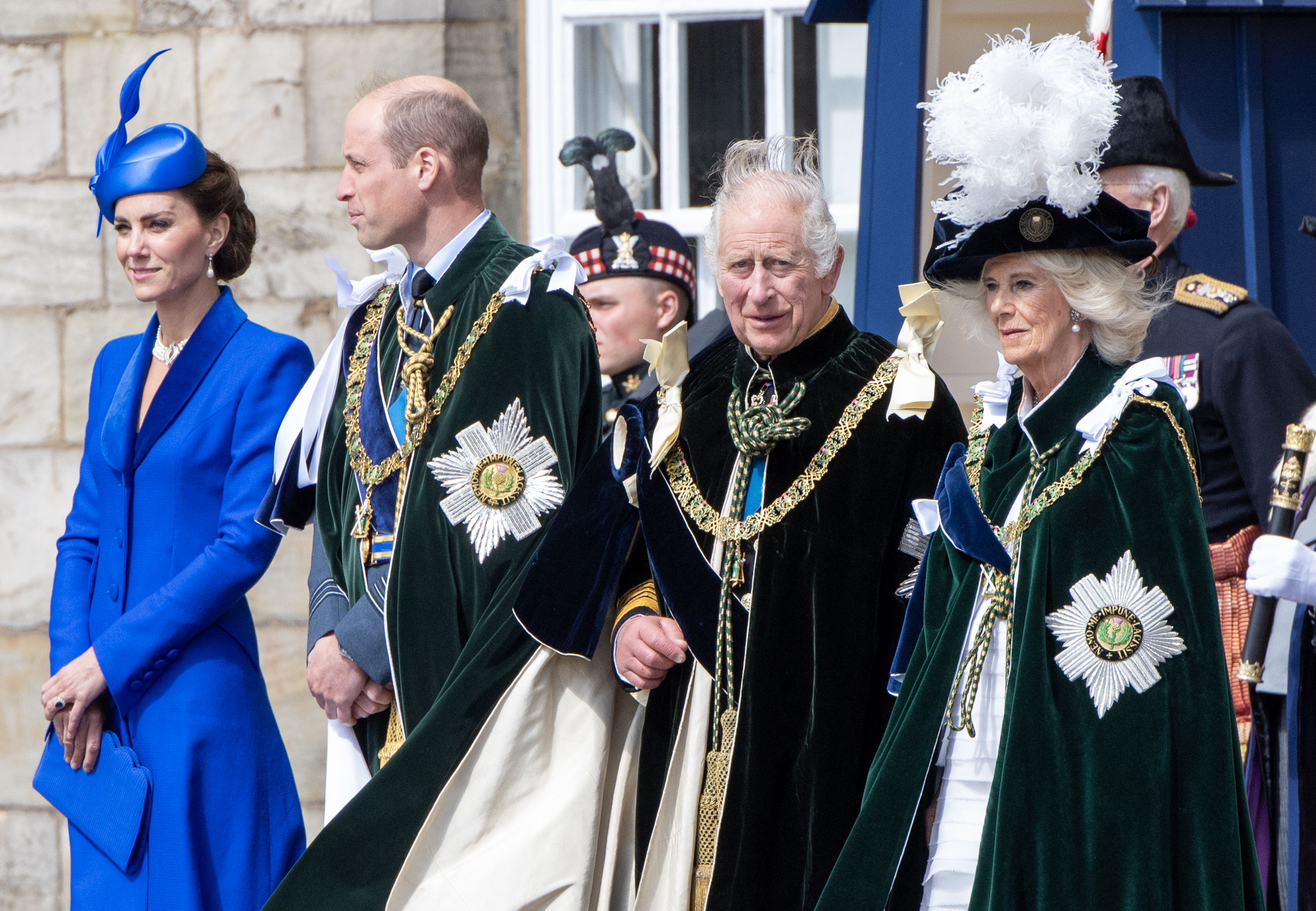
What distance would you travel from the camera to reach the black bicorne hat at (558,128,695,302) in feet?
15.2

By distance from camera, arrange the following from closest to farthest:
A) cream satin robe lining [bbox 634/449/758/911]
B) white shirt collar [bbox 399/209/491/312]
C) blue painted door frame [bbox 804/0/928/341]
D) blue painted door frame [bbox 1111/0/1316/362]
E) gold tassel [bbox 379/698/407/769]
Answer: cream satin robe lining [bbox 634/449/758/911] < gold tassel [bbox 379/698/407/769] < white shirt collar [bbox 399/209/491/312] < blue painted door frame [bbox 1111/0/1316/362] < blue painted door frame [bbox 804/0/928/341]

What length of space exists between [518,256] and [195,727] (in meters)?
1.27

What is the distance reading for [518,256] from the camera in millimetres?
3436

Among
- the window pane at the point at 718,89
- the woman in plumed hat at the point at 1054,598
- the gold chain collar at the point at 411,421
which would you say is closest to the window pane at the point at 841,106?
the window pane at the point at 718,89

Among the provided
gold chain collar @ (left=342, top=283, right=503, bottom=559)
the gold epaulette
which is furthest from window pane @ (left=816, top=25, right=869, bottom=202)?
gold chain collar @ (left=342, top=283, right=503, bottom=559)

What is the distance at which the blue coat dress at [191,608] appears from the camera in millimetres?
3455

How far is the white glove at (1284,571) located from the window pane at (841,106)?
8.96 ft

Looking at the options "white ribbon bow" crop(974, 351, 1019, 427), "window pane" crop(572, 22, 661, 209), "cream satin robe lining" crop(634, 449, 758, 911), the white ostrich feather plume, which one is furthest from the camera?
"window pane" crop(572, 22, 661, 209)

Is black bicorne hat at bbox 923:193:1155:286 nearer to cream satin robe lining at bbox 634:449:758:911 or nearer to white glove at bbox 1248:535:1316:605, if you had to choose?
white glove at bbox 1248:535:1316:605

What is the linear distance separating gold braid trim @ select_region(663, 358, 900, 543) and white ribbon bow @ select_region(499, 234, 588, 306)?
1.81ft

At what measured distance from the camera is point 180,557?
11.7 feet

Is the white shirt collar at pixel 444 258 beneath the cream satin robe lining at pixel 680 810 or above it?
above

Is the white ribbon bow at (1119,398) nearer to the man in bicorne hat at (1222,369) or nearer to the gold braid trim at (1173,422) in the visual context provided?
the gold braid trim at (1173,422)

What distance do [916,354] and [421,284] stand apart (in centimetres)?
116
